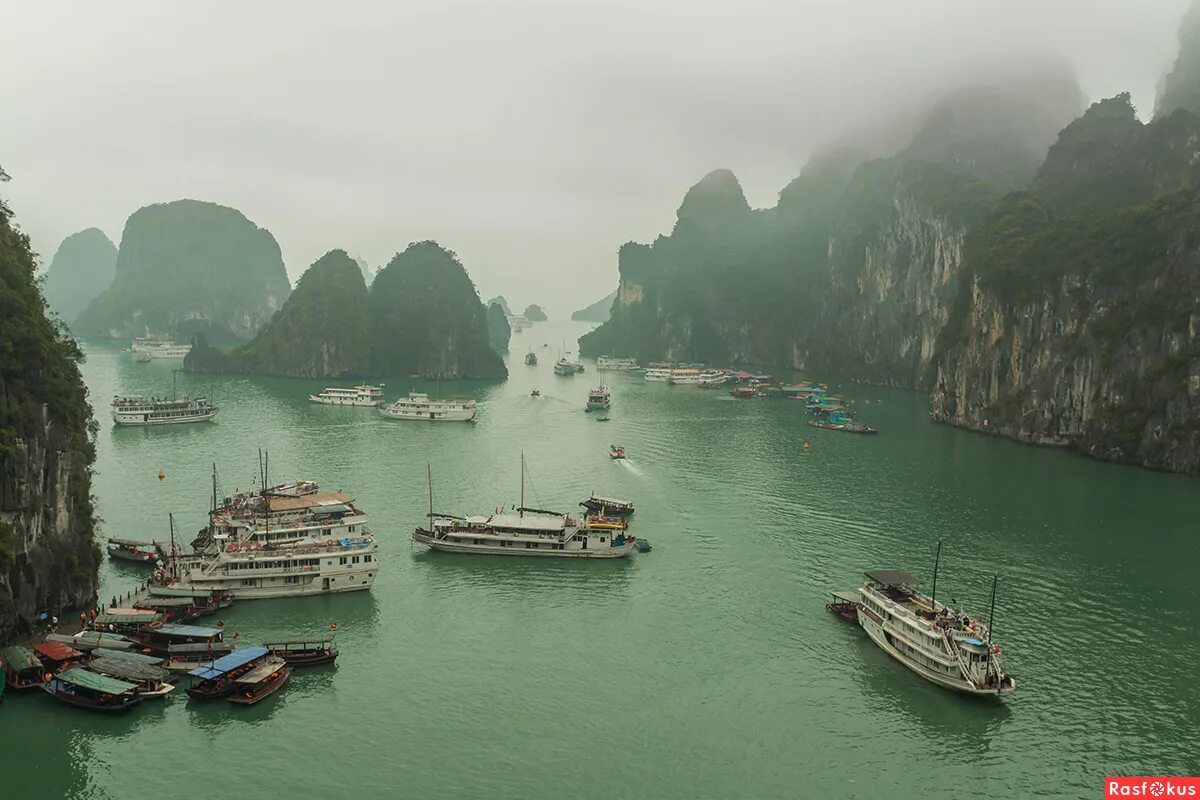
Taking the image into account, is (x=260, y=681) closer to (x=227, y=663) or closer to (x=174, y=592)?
(x=227, y=663)

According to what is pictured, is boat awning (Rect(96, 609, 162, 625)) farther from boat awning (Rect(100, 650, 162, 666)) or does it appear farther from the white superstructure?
the white superstructure

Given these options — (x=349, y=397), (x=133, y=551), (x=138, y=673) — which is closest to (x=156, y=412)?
(x=349, y=397)

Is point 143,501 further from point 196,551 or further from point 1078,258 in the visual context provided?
point 1078,258

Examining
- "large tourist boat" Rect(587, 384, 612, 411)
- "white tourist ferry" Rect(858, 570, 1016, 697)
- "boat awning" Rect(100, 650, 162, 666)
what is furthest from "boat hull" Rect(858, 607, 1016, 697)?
"large tourist boat" Rect(587, 384, 612, 411)

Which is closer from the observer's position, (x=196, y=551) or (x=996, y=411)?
(x=196, y=551)

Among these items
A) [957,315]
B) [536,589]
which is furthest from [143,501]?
[957,315]

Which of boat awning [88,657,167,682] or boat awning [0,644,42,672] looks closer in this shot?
boat awning [0,644,42,672]
